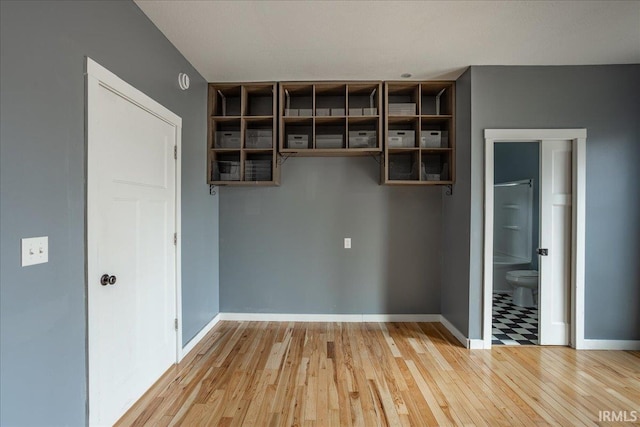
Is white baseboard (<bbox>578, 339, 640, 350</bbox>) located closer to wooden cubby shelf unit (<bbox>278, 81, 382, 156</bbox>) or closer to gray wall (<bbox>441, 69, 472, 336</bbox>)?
gray wall (<bbox>441, 69, 472, 336</bbox>)

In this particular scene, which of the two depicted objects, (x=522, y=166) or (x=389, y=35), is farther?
(x=522, y=166)

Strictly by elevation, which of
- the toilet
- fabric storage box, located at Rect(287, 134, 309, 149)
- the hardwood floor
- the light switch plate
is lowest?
the hardwood floor

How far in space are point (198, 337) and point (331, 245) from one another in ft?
5.47

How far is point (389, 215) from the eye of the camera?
337cm

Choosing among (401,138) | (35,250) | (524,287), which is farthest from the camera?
(524,287)

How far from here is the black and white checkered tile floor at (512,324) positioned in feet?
9.73

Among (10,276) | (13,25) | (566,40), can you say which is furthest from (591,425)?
(13,25)

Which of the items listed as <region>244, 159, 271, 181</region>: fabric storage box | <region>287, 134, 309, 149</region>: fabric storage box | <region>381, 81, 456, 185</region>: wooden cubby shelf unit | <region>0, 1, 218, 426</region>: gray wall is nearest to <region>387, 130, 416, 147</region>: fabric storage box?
<region>381, 81, 456, 185</region>: wooden cubby shelf unit

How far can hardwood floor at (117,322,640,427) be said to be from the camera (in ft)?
6.07

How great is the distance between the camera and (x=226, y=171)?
314 cm

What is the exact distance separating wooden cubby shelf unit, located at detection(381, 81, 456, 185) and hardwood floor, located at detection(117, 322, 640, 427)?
5.52 feet

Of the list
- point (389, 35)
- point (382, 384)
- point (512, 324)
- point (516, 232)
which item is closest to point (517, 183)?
point (516, 232)

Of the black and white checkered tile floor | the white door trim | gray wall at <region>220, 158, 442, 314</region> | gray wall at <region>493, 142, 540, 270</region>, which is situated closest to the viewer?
the white door trim

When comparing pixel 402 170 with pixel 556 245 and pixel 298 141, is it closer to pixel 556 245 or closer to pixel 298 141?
pixel 298 141
